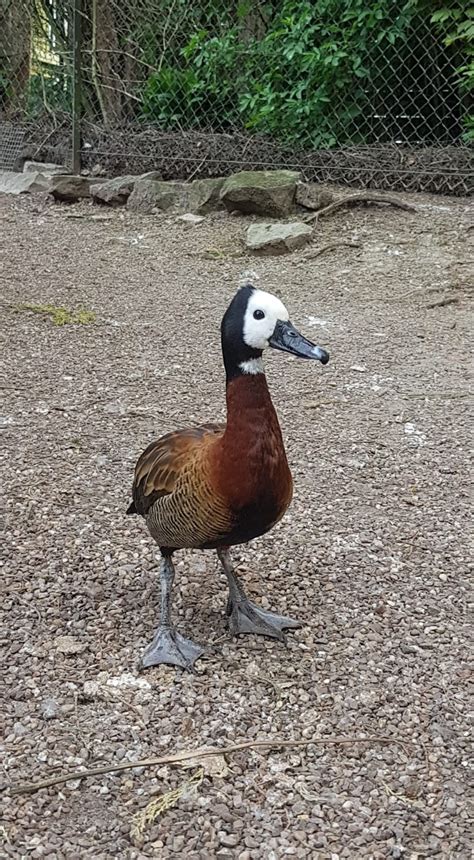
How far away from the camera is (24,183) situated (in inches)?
348

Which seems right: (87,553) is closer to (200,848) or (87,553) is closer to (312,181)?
(200,848)

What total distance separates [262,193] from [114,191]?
1.58m

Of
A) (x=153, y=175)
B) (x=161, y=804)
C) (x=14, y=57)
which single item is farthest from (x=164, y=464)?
(x=14, y=57)

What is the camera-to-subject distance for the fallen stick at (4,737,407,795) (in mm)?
2045

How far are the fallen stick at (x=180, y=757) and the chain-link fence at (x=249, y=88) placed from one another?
609 centimetres

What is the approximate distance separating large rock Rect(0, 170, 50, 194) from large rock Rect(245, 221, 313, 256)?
275cm

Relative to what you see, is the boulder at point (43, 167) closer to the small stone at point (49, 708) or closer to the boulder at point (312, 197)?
the boulder at point (312, 197)

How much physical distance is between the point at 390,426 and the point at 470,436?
0.35 metres

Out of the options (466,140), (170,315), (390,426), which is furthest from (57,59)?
(390,426)

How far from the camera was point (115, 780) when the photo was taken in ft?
6.81

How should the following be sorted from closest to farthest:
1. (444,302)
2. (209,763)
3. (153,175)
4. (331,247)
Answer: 1. (209,763)
2. (444,302)
3. (331,247)
4. (153,175)

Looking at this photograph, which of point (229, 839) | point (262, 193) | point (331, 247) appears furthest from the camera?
point (262, 193)

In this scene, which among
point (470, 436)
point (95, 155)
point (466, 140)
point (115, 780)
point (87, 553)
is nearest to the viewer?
point (115, 780)

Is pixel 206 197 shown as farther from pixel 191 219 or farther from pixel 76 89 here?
pixel 76 89
